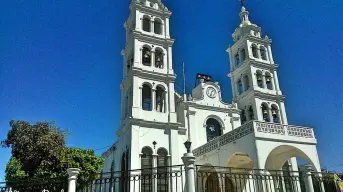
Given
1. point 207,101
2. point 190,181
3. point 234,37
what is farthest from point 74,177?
point 234,37

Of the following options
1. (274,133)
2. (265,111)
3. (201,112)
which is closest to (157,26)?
(201,112)

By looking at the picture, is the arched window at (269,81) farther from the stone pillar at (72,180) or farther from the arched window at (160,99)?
the stone pillar at (72,180)

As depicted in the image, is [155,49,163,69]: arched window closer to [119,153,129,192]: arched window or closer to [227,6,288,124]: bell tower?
[119,153,129,192]: arched window

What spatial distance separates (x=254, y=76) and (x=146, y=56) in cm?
980

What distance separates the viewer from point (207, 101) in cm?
2481

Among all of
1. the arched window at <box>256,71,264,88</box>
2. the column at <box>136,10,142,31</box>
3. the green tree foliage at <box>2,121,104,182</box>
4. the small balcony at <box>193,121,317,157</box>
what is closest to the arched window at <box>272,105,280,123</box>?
the arched window at <box>256,71,264,88</box>

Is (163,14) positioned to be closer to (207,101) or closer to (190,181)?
(207,101)

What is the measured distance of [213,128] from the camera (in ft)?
79.5

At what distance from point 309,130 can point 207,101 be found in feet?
29.2

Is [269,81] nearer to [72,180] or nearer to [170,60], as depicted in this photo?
[170,60]

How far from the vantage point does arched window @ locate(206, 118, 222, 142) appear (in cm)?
2384

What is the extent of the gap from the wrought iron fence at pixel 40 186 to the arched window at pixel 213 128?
14004 millimetres

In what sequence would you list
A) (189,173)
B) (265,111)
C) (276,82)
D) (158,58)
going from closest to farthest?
(189,173)
(158,58)
(265,111)
(276,82)

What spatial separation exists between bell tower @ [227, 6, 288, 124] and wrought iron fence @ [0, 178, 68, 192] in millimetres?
17180
